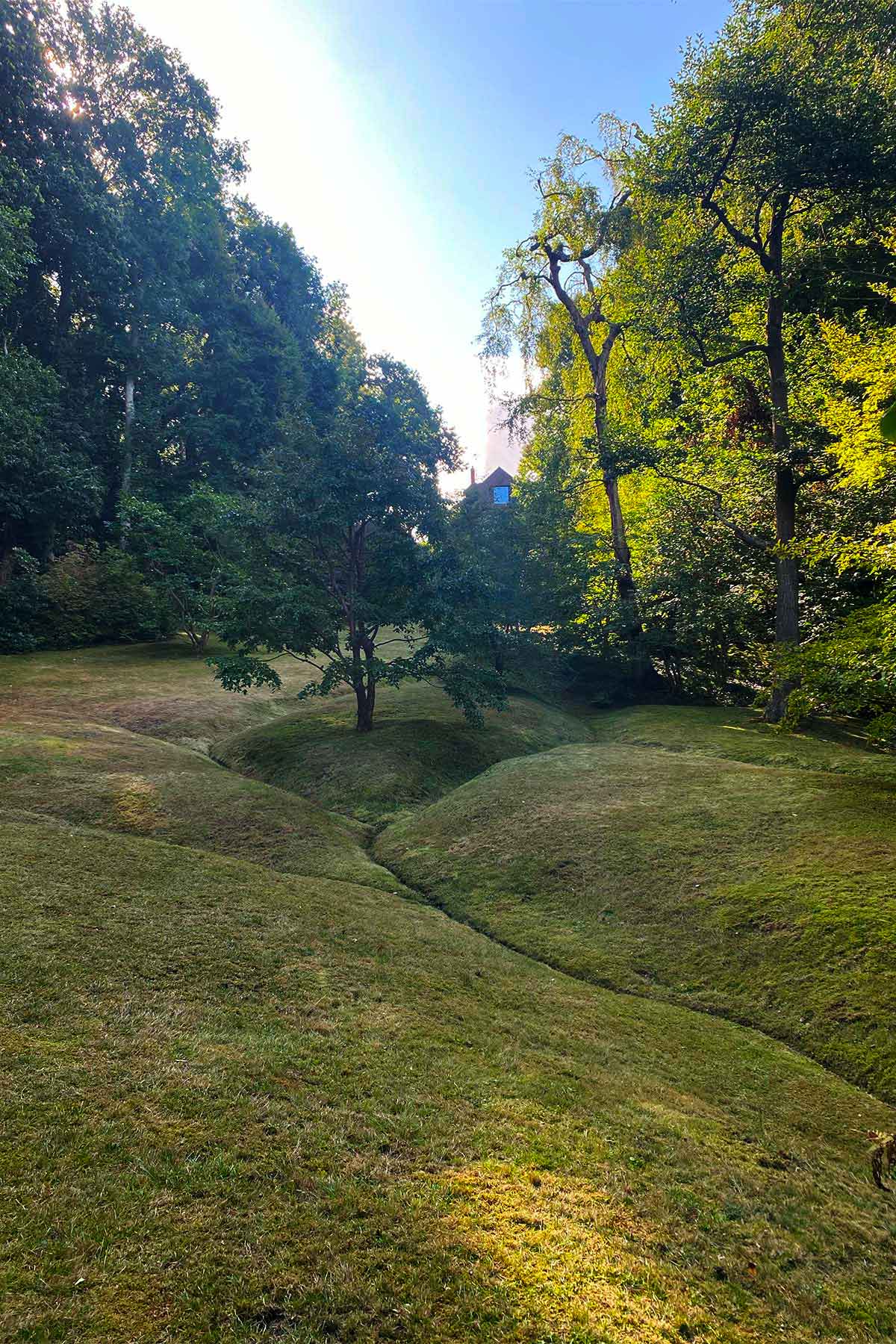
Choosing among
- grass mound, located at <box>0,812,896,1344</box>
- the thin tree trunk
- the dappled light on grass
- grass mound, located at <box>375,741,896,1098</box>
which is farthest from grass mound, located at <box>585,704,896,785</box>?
the thin tree trunk

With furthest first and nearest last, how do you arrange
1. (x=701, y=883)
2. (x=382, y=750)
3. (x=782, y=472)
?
(x=782, y=472), (x=382, y=750), (x=701, y=883)

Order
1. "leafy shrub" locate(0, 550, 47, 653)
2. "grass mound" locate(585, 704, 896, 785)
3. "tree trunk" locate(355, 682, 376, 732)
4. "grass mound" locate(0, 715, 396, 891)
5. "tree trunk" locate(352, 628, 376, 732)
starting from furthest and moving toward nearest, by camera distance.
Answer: "leafy shrub" locate(0, 550, 47, 653) → "tree trunk" locate(355, 682, 376, 732) → "tree trunk" locate(352, 628, 376, 732) → "grass mound" locate(585, 704, 896, 785) → "grass mound" locate(0, 715, 396, 891)

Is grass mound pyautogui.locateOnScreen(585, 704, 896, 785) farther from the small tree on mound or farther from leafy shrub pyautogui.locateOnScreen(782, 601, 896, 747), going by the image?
the small tree on mound

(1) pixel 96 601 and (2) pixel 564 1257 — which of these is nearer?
(2) pixel 564 1257

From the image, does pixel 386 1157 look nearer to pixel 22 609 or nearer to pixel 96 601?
pixel 22 609

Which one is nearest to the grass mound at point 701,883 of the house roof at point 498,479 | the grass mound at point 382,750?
the grass mound at point 382,750

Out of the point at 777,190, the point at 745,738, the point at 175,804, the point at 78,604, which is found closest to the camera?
the point at 175,804

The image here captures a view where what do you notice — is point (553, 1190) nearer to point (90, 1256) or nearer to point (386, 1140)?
point (386, 1140)

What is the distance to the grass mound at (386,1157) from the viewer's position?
5.34 feet

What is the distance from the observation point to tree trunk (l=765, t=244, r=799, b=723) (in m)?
12.5

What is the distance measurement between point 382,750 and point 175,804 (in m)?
5.12

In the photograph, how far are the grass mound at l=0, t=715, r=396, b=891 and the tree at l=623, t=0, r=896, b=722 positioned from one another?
1017 centimetres

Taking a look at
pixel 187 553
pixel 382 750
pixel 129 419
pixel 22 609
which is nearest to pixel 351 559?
pixel 382 750

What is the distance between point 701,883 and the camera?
6.28m
